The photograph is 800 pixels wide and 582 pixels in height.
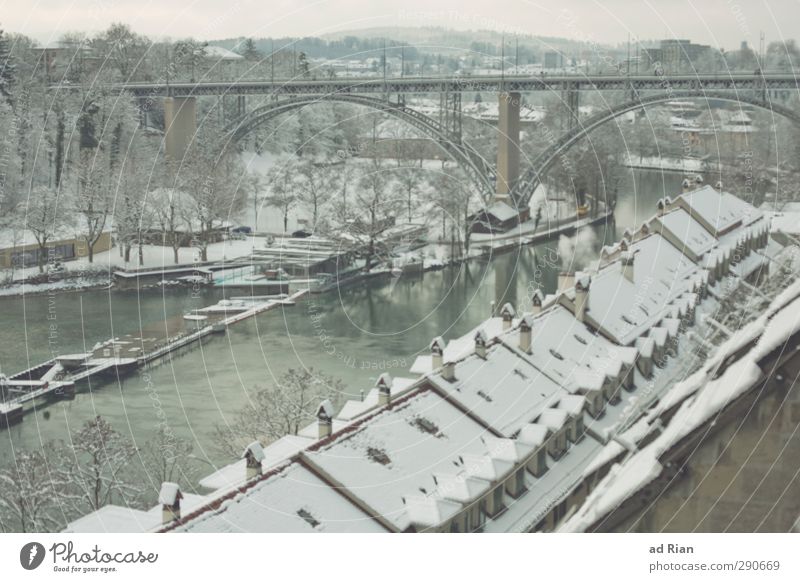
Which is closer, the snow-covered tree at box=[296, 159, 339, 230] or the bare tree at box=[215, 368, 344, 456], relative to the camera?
the bare tree at box=[215, 368, 344, 456]

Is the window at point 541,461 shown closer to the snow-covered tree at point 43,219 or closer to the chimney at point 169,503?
the chimney at point 169,503

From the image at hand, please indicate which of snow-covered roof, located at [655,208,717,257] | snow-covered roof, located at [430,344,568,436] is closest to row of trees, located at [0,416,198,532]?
snow-covered roof, located at [430,344,568,436]

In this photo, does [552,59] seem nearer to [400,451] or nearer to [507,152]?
[507,152]

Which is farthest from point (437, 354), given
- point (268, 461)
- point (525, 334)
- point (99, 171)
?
point (99, 171)

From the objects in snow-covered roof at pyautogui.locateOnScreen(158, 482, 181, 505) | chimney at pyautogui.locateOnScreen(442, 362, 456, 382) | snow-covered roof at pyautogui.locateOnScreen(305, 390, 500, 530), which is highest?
chimney at pyautogui.locateOnScreen(442, 362, 456, 382)

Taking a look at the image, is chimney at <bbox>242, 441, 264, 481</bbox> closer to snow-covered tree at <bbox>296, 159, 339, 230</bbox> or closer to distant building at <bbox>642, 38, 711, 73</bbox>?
distant building at <bbox>642, 38, 711, 73</bbox>

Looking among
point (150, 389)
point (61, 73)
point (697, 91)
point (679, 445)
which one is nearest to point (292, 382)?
point (150, 389)
